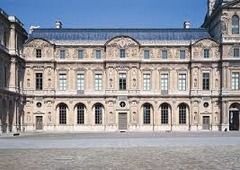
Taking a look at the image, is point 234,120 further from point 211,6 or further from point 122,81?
point 211,6

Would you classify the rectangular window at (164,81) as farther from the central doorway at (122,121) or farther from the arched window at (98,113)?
the arched window at (98,113)

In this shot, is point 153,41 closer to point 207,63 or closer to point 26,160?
point 207,63

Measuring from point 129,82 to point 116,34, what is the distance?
7.89 meters

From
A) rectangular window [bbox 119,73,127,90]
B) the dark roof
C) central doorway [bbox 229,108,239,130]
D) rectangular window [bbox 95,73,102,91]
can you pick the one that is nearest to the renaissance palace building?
rectangular window [bbox 119,73,127,90]

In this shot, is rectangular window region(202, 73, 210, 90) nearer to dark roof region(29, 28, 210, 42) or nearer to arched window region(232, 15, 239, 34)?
dark roof region(29, 28, 210, 42)

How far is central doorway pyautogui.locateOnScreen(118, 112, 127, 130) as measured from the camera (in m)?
59.1

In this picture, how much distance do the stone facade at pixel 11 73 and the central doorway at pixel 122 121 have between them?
1350 centimetres

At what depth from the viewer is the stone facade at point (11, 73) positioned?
5031cm

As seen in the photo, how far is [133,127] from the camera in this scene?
5891 cm

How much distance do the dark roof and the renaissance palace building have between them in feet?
5.61

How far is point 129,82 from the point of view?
5912 cm

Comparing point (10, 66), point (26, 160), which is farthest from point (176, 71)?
point (26, 160)

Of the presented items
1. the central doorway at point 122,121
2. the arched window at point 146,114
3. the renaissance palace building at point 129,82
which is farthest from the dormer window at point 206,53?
the central doorway at point 122,121

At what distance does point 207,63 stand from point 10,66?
1049 inches
